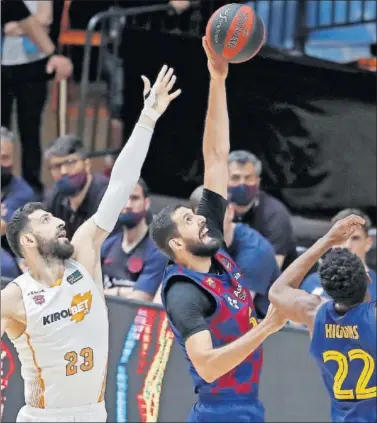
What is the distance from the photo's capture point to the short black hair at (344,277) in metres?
6.44

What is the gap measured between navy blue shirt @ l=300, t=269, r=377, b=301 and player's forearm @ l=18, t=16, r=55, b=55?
11.0 feet

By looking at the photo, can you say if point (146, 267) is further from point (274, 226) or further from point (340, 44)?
point (340, 44)

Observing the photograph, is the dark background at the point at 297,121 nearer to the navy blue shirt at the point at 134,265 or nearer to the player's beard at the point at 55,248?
the navy blue shirt at the point at 134,265

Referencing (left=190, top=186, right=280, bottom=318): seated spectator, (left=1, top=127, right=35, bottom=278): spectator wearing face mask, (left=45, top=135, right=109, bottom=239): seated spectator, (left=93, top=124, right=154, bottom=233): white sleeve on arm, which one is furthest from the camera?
(left=1, top=127, right=35, bottom=278): spectator wearing face mask

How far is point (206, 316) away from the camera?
242 inches

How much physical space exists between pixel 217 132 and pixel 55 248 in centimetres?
113

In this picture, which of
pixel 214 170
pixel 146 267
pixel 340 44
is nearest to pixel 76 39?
pixel 340 44

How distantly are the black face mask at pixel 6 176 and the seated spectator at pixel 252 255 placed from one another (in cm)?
197

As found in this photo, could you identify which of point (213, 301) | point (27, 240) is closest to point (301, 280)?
point (213, 301)

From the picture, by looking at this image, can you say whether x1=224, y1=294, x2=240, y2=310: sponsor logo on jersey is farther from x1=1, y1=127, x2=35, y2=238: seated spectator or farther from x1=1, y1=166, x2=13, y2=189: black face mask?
x1=1, y1=166, x2=13, y2=189: black face mask

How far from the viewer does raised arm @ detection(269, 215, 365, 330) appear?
237 inches

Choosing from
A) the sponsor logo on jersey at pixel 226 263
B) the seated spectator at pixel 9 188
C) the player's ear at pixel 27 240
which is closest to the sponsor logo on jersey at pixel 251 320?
the sponsor logo on jersey at pixel 226 263

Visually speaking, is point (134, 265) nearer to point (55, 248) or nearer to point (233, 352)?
point (55, 248)

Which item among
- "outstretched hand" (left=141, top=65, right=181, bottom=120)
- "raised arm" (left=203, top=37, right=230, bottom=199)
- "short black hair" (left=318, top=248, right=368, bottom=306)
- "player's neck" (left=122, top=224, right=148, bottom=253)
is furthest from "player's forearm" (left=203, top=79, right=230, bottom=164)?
"player's neck" (left=122, top=224, right=148, bottom=253)
